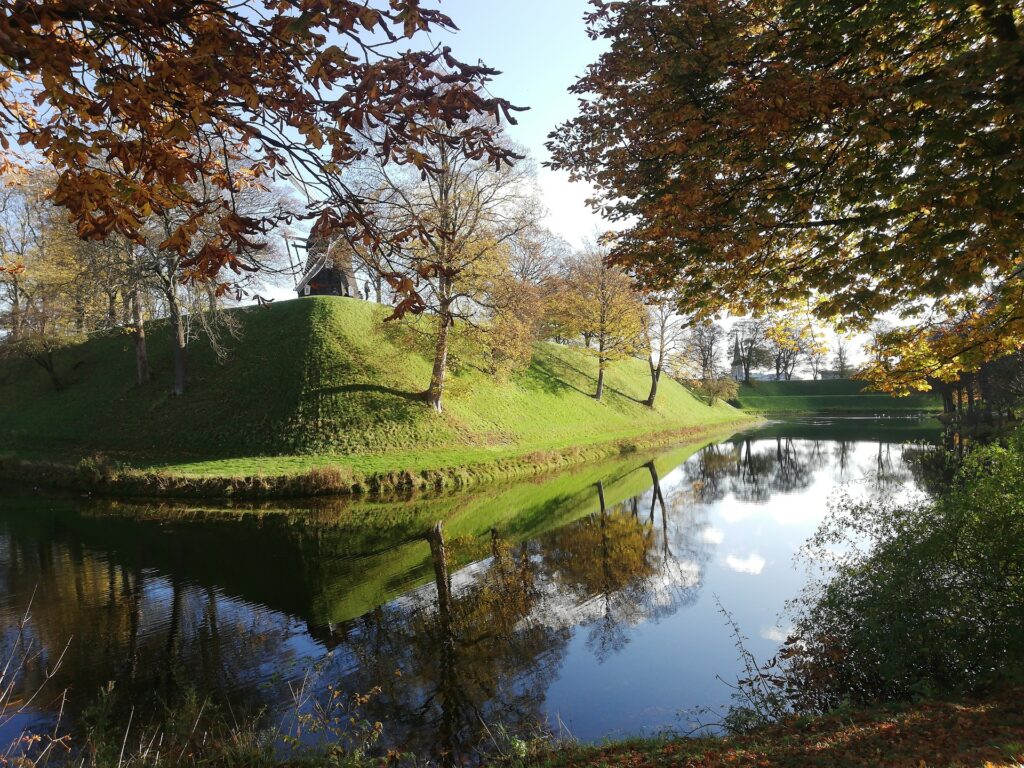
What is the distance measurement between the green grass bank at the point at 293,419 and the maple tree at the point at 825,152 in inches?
514

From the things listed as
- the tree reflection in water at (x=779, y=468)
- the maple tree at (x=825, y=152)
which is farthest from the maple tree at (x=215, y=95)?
the tree reflection in water at (x=779, y=468)

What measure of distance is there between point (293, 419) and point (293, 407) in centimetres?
85

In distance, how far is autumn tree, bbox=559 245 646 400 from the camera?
32500 millimetres

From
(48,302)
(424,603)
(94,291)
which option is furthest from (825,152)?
(48,302)

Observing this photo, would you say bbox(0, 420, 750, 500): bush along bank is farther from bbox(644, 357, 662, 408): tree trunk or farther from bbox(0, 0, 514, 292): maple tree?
bbox(644, 357, 662, 408): tree trunk

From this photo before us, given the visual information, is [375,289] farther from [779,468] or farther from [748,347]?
[748,347]

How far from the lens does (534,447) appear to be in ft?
77.9

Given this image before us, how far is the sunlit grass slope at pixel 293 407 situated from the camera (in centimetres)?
1944

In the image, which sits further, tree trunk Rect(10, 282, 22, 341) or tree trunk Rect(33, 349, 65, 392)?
tree trunk Rect(33, 349, 65, 392)

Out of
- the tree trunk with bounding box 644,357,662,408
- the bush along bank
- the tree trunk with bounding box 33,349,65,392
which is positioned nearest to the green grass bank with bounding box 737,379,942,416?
the tree trunk with bounding box 644,357,662,408

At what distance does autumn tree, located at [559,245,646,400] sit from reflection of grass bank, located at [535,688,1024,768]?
2857 centimetres

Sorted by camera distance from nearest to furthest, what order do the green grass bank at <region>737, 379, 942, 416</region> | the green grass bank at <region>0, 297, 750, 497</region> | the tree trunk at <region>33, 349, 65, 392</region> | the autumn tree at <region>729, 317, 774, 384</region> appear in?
the green grass bank at <region>0, 297, 750, 497</region>
the tree trunk at <region>33, 349, 65, 392</region>
the green grass bank at <region>737, 379, 942, 416</region>
the autumn tree at <region>729, 317, 774, 384</region>

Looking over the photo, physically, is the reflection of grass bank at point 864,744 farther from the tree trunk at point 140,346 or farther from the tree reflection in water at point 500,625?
the tree trunk at point 140,346

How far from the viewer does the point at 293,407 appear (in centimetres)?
2108
